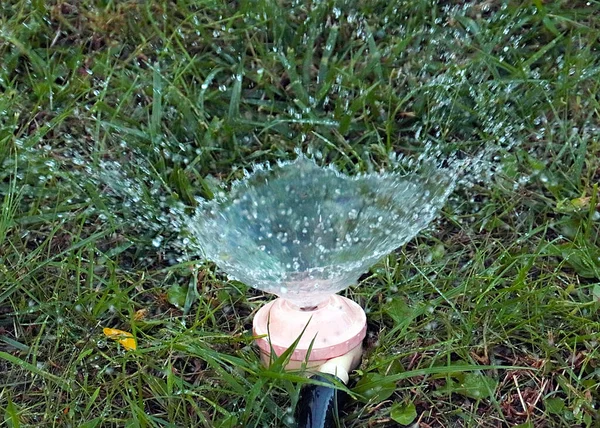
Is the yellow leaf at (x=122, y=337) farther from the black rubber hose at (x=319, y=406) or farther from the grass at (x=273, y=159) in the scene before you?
the black rubber hose at (x=319, y=406)

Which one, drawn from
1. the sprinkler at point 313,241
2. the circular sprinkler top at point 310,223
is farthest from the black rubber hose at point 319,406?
the circular sprinkler top at point 310,223

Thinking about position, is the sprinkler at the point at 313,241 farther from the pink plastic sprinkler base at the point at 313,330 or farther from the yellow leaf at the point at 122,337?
the yellow leaf at the point at 122,337

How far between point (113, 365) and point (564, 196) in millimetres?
1283

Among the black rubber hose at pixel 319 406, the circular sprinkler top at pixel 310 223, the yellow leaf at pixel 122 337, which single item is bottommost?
the yellow leaf at pixel 122 337

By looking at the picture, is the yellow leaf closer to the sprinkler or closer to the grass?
the grass

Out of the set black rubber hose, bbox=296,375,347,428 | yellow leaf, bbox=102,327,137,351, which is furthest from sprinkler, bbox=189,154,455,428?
yellow leaf, bbox=102,327,137,351

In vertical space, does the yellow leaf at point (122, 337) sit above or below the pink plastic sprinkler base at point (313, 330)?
below

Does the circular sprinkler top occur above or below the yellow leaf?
above

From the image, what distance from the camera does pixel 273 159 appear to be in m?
2.36

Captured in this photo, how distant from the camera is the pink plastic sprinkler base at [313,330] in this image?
1.69 meters

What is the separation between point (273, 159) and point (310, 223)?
1.13ft

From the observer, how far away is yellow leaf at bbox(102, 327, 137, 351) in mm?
1875

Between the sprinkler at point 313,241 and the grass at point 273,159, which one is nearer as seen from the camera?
the sprinkler at point 313,241

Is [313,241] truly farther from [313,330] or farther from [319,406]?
[319,406]
